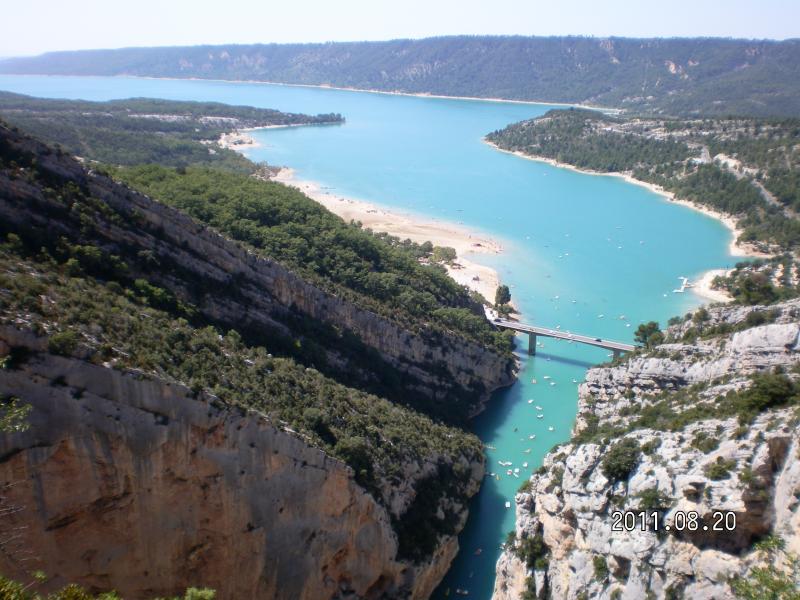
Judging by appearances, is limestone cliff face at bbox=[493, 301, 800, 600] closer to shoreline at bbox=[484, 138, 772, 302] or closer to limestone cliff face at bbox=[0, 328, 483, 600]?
limestone cliff face at bbox=[0, 328, 483, 600]

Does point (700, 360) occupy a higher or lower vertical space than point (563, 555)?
higher

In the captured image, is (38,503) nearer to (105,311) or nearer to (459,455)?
(105,311)

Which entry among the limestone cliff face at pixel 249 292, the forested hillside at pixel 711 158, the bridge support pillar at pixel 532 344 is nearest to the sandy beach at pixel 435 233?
the bridge support pillar at pixel 532 344

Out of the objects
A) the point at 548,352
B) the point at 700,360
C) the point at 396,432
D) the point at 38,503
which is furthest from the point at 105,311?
the point at 548,352

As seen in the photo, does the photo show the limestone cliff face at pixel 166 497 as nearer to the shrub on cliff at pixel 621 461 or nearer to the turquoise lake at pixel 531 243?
the turquoise lake at pixel 531 243

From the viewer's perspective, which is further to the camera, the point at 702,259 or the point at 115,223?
the point at 702,259

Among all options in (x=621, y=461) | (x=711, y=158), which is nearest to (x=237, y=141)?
(x=711, y=158)

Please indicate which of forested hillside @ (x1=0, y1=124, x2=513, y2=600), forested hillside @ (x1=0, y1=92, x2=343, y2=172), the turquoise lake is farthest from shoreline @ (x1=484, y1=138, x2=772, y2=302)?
forested hillside @ (x1=0, y1=92, x2=343, y2=172)
